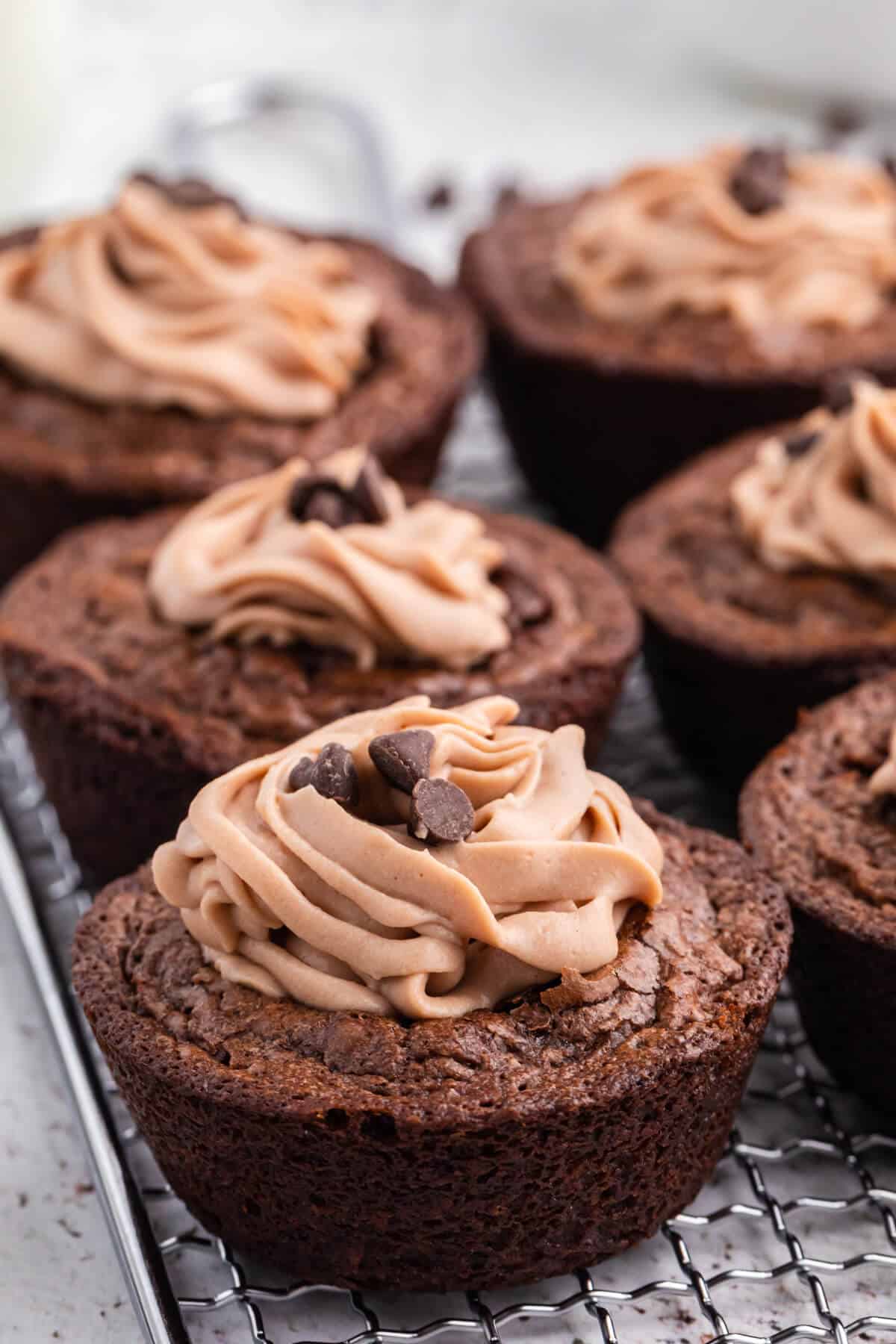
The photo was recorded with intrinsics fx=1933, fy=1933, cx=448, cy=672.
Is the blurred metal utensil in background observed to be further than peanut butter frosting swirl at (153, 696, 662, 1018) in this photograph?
Yes

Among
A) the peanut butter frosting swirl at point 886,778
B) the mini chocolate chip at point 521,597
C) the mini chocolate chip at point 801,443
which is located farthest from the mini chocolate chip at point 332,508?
the peanut butter frosting swirl at point 886,778

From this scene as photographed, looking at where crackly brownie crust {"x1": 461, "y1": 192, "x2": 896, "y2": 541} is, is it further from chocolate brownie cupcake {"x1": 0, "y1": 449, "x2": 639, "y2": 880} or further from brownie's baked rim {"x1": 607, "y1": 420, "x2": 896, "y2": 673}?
chocolate brownie cupcake {"x1": 0, "y1": 449, "x2": 639, "y2": 880}

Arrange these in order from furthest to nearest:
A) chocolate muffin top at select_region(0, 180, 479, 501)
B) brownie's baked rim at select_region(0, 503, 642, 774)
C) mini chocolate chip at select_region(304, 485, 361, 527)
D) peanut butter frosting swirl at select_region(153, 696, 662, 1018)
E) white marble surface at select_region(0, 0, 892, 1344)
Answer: white marble surface at select_region(0, 0, 892, 1344), chocolate muffin top at select_region(0, 180, 479, 501), mini chocolate chip at select_region(304, 485, 361, 527), brownie's baked rim at select_region(0, 503, 642, 774), peanut butter frosting swirl at select_region(153, 696, 662, 1018)

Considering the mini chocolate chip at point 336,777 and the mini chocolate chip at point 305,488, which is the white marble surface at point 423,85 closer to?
the mini chocolate chip at point 305,488

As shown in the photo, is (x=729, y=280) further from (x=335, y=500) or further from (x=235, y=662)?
(x=235, y=662)

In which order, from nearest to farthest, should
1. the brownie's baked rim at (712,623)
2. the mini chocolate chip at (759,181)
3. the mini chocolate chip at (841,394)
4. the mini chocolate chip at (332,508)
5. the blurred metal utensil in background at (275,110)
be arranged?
the mini chocolate chip at (332,508) → the brownie's baked rim at (712,623) → the mini chocolate chip at (841,394) → the mini chocolate chip at (759,181) → the blurred metal utensil in background at (275,110)

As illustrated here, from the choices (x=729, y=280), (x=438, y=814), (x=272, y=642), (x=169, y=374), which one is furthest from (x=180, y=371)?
(x=438, y=814)

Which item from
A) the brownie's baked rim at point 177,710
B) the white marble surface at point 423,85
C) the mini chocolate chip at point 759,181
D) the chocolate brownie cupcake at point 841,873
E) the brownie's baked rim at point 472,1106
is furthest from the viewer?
the white marble surface at point 423,85

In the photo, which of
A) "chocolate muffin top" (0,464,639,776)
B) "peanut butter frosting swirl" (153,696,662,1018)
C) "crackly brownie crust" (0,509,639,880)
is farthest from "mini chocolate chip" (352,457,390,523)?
"peanut butter frosting swirl" (153,696,662,1018)

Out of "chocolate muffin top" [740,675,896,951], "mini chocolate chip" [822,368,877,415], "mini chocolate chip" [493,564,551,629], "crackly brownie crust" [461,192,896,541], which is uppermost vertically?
"mini chocolate chip" [822,368,877,415]
